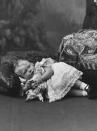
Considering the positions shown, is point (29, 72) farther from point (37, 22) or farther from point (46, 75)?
point (37, 22)

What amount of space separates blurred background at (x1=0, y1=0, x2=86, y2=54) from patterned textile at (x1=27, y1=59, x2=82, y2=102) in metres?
0.74

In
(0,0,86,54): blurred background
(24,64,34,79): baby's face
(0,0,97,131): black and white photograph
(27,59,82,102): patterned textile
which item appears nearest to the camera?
(0,0,97,131): black and white photograph

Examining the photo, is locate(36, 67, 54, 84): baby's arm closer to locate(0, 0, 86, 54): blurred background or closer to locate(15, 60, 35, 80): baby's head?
locate(15, 60, 35, 80): baby's head

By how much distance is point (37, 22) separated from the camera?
5250mm

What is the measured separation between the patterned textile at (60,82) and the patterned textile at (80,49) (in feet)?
0.86

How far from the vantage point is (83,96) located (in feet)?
Answer: 14.9

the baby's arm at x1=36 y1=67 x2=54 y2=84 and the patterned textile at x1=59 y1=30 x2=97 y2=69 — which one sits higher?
the patterned textile at x1=59 y1=30 x2=97 y2=69

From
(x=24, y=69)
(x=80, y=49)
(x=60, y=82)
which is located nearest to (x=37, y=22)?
(x=80, y=49)

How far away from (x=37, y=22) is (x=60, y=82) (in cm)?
108

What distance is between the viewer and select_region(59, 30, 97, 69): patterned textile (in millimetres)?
4821

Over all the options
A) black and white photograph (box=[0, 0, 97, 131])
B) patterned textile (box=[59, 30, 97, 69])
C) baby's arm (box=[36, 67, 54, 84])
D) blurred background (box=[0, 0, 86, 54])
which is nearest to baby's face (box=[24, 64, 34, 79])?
black and white photograph (box=[0, 0, 97, 131])

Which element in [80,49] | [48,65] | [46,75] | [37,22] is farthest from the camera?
[37,22]

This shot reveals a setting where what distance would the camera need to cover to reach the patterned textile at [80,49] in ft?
15.8

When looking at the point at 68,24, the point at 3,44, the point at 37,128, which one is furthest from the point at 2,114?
the point at 68,24
